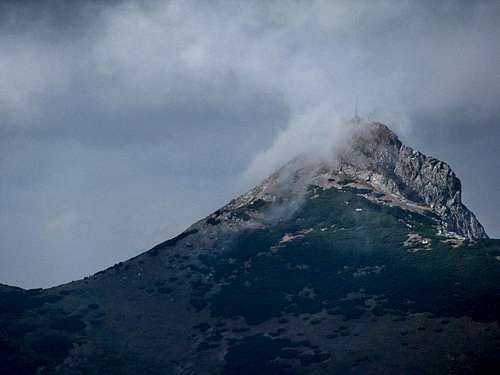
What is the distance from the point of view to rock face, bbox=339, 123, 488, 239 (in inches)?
7377

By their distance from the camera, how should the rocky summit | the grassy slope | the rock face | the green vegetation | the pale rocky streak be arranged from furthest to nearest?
1. the rock face
2. the pale rocky streak
3. the green vegetation
4. the rocky summit
5. the grassy slope

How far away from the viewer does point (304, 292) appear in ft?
478

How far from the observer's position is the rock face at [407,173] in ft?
615

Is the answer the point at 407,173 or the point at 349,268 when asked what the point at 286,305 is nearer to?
the point at 349,268

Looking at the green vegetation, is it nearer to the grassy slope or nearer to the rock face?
the grassy slope

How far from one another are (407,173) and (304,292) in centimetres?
6487

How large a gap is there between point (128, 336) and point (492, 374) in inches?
2932

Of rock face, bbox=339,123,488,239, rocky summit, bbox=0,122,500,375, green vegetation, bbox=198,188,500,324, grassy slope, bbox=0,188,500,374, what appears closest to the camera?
grassy slope, bbox=0,188,500,374

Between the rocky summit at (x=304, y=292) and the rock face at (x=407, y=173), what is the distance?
0.44 m

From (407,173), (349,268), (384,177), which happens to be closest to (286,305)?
(349,268)

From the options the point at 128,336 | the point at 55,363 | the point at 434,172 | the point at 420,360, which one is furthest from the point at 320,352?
the point at 434,172

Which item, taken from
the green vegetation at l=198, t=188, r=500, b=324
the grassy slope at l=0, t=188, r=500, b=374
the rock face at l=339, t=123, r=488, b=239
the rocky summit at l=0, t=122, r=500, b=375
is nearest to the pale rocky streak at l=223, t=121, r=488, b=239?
the rock face at l=339, t=123, r=488, b=239

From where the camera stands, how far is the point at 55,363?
120 meters

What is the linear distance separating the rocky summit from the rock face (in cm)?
44
